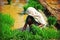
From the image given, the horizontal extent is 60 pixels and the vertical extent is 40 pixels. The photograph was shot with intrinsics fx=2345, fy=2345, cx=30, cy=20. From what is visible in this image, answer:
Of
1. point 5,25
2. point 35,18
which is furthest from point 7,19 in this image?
point 35,18

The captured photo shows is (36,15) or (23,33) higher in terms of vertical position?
(36,15)

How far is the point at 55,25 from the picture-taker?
1583 cm

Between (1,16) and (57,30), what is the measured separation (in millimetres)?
391

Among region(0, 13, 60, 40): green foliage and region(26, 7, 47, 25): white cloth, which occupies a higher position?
region(26, 7, 47, 25): white cloth

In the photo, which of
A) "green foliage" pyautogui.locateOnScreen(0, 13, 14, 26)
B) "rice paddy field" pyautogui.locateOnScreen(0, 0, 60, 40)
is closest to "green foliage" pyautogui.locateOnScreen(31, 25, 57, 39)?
"rice paddy field" pyautogui.locateOnScreen(0, 0, 60, 40)

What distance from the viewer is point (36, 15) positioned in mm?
15820

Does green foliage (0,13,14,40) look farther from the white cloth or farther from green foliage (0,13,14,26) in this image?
the white cloth

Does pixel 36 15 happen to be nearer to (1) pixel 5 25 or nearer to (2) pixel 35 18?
(2) pixel 35 18

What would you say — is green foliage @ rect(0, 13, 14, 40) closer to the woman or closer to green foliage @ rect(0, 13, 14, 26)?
green foliage @ rect(0, 13, 14, 26)

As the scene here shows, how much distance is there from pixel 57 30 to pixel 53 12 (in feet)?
0.41

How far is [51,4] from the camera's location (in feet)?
52.0

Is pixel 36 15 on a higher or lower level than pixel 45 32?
higher

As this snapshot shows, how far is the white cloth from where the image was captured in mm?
15805

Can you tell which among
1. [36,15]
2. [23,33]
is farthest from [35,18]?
[23,33]
